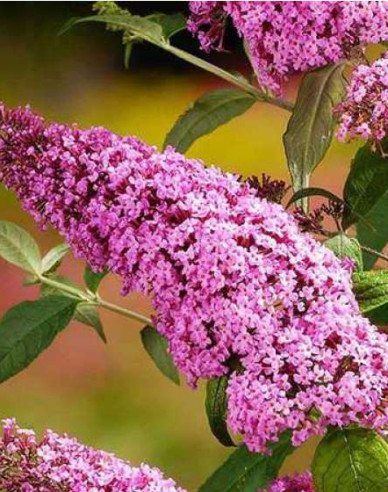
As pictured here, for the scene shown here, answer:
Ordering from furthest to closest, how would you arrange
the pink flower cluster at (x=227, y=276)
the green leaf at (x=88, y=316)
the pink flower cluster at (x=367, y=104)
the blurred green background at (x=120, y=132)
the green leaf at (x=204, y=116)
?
the blurred green background at (x=120, y=132) < the green leaf at (x=88, y=316) < the green leaf at (x=204, y=116) < the pink flower cluster at (x=367, y=104) < the pink flower cluster at (x=227, y=276)

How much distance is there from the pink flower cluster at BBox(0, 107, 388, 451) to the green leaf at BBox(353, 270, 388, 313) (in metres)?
0.03

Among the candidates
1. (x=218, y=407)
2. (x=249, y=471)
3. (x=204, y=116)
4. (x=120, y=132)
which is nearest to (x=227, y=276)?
(x=218, y=407)

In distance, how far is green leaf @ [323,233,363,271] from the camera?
0.90 metres

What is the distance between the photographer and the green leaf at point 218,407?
0.86 metres

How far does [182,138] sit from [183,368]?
1.12 feet

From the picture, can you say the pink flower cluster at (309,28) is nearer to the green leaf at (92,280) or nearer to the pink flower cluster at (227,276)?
the pink flower cluster at (227,276)

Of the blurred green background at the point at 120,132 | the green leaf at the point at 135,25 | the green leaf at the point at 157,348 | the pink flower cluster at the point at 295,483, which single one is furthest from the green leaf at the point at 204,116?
the blurred green background at the point at 120,132

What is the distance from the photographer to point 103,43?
4.12 meters

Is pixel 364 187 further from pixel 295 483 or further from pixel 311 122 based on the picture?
pixel 295 483

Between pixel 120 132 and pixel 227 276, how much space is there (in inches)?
115

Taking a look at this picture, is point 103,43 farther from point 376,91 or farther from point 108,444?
point 376,91

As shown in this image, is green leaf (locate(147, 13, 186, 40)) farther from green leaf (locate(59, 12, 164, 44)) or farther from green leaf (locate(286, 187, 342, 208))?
green leaf (locate(286, 187, 342, 208))

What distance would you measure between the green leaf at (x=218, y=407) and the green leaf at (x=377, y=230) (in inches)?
9.3

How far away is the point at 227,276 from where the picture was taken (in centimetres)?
81
